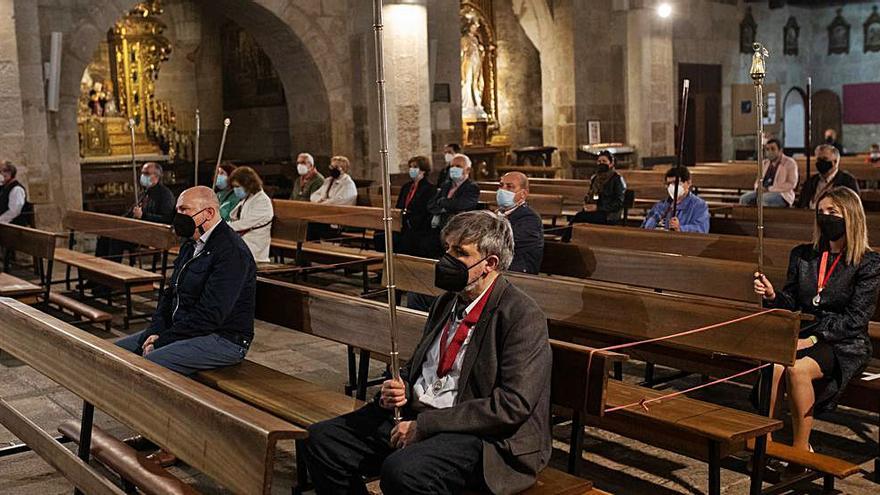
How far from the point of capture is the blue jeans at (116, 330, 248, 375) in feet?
15.5

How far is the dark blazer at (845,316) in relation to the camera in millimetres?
4441

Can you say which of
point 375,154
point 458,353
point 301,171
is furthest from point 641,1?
point 458,353

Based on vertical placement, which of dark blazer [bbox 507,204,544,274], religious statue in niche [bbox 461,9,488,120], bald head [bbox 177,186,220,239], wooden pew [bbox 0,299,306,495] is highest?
religious statue in niche [bbox 461,9,488,120]

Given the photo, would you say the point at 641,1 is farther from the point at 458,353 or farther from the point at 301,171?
the point at 458,353

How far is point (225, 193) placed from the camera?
925 centimetres

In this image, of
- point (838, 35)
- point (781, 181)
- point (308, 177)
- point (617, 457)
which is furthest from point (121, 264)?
point (838, 35)

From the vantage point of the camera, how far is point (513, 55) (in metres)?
21.1

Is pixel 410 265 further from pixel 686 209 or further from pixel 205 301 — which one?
pixel 686 209

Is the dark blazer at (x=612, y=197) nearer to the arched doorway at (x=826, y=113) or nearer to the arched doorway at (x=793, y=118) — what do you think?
the arched doorway at (x=793, y=118)

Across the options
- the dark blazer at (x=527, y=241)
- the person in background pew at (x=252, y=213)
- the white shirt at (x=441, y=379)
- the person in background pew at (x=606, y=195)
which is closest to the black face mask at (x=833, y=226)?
the white shirt at (x=441, y=379)

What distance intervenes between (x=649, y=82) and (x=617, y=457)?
49.1 ft

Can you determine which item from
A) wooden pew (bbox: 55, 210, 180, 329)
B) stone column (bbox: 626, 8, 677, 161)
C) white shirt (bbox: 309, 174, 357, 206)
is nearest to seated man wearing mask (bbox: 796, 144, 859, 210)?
white shirt (bbox: 309, 174, 357, 206)

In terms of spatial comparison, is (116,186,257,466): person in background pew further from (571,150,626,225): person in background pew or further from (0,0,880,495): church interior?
(571,150,626,225): person in background pew

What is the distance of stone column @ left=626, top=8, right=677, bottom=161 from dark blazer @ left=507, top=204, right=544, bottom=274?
42.8 feet
